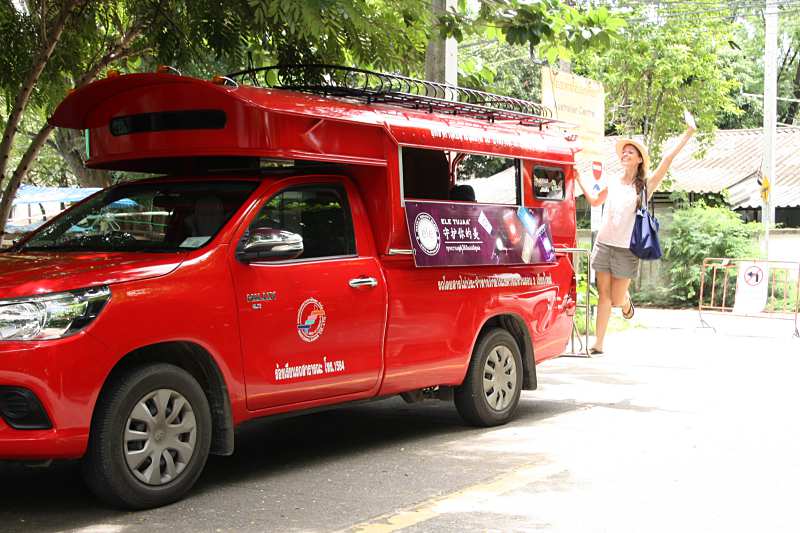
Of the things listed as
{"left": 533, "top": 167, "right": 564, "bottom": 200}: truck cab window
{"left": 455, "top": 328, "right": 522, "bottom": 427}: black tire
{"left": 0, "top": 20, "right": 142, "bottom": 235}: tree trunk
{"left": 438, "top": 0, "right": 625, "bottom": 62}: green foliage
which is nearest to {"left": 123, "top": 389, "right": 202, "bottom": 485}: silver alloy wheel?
{"left": 455, "top": 328, "right": 522, "bottom": 427}: black tire

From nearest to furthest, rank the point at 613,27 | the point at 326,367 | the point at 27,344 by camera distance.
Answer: the point at 27,344, the point at 326,367, the point at 613,27

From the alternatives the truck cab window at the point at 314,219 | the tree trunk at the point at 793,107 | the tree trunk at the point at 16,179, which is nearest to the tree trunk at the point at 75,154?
the tree trunk at the point at 16,179

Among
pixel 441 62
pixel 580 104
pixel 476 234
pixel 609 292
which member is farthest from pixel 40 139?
pixel 580 104

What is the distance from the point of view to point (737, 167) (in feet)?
113

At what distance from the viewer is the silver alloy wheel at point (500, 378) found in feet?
27.2

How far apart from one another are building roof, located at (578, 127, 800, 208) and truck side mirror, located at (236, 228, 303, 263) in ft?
76.3

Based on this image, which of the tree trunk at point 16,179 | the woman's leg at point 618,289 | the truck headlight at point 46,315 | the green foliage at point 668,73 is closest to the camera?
the truck headlight at point 46,315

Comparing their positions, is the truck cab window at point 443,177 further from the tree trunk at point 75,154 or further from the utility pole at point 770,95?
the utility pole at point 770,95

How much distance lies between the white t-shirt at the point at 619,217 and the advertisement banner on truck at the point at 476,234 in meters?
2.84

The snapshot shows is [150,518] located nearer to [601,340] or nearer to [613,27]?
[613,27]

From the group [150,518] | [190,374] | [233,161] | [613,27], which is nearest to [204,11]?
[233,161]

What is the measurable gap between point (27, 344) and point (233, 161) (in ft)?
7.81

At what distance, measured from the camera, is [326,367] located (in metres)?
6.66

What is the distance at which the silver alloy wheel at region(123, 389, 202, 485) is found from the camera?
5594mm
